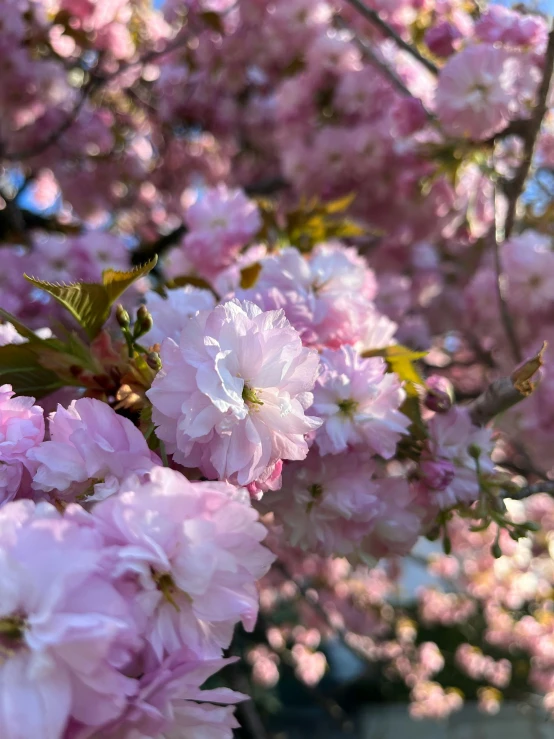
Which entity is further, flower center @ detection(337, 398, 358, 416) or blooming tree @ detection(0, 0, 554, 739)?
flower center @ detection(337, 398, 358, 416)

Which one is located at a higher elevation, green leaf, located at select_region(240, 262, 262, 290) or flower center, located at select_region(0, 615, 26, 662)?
flower center, located at select_region(0, 615, 26, 662)

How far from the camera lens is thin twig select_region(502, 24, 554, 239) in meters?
1.15

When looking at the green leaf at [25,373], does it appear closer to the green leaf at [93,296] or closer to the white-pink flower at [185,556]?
the green leaf at [93,296]

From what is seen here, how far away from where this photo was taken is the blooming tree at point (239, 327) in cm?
42

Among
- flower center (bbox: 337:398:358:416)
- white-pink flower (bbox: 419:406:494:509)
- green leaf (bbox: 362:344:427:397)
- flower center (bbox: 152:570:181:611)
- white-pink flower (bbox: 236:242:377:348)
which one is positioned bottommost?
white-pink flower (bbox: 419:406:494:509)

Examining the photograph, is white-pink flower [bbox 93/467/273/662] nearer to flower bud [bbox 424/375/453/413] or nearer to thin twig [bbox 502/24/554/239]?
flower bud [bbox 424/375/453/413]

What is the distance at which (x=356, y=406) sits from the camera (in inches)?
26.5

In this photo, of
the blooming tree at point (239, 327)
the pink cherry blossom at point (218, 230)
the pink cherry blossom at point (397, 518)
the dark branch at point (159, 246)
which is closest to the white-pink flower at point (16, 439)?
the blooming tree at point (239, 327)

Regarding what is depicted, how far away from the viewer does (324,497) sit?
68 centimetres

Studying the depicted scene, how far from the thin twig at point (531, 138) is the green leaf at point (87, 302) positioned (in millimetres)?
937

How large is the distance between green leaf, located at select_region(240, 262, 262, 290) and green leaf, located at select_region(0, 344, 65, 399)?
284mm

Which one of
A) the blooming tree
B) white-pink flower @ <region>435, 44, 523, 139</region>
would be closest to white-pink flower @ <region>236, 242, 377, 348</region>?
the blooming tree

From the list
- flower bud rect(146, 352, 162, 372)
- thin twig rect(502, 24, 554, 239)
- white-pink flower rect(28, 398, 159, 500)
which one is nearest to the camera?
white-pink flower rect(28, 398, 159, 500)

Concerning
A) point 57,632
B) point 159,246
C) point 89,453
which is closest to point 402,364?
point 89,453
